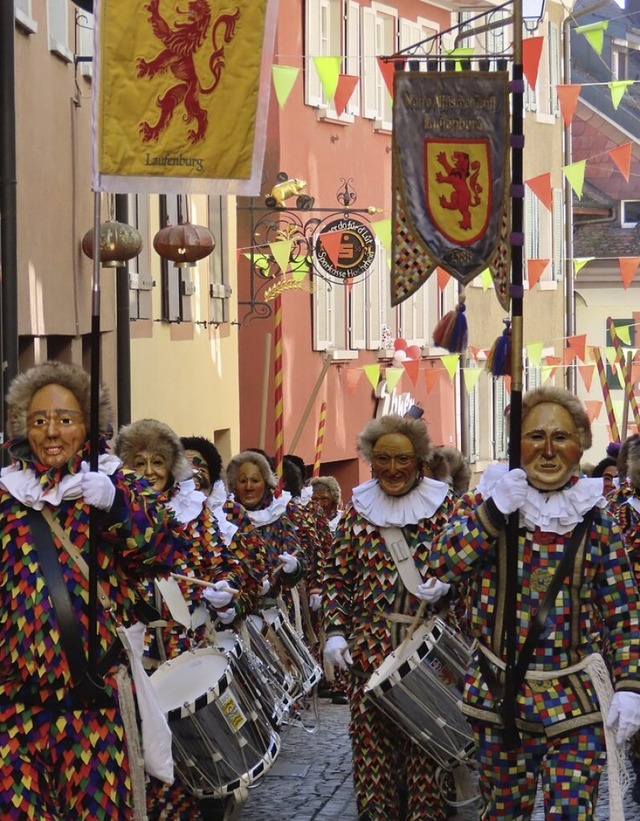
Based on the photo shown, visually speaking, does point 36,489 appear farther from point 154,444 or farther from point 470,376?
point 470,376

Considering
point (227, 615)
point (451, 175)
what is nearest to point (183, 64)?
point (451, 175)

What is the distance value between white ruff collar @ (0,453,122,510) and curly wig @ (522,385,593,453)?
1.68 meters

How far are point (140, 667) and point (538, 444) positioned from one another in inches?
61.9

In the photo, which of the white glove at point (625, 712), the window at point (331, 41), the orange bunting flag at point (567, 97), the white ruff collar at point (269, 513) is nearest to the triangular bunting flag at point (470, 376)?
the window at point (331, 41)

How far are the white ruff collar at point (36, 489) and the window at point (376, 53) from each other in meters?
26.8

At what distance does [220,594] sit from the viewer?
958 cm

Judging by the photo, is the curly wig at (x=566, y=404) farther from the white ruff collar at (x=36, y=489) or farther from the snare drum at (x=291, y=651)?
the snare drum at (x=291, y=651)

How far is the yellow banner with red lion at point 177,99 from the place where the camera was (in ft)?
25.6

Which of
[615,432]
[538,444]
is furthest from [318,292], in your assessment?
[538,444]

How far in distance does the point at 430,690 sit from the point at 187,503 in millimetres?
1418

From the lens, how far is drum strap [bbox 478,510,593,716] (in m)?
7.19

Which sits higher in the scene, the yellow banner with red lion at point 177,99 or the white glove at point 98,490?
the yellow banner with red lion at point 177,99

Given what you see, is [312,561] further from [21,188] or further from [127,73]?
[127,73]

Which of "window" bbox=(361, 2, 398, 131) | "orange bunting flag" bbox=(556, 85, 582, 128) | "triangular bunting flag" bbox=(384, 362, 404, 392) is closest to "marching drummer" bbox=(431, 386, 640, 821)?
"orange bunting flag" bbox=(556, 85, 582, 128)
